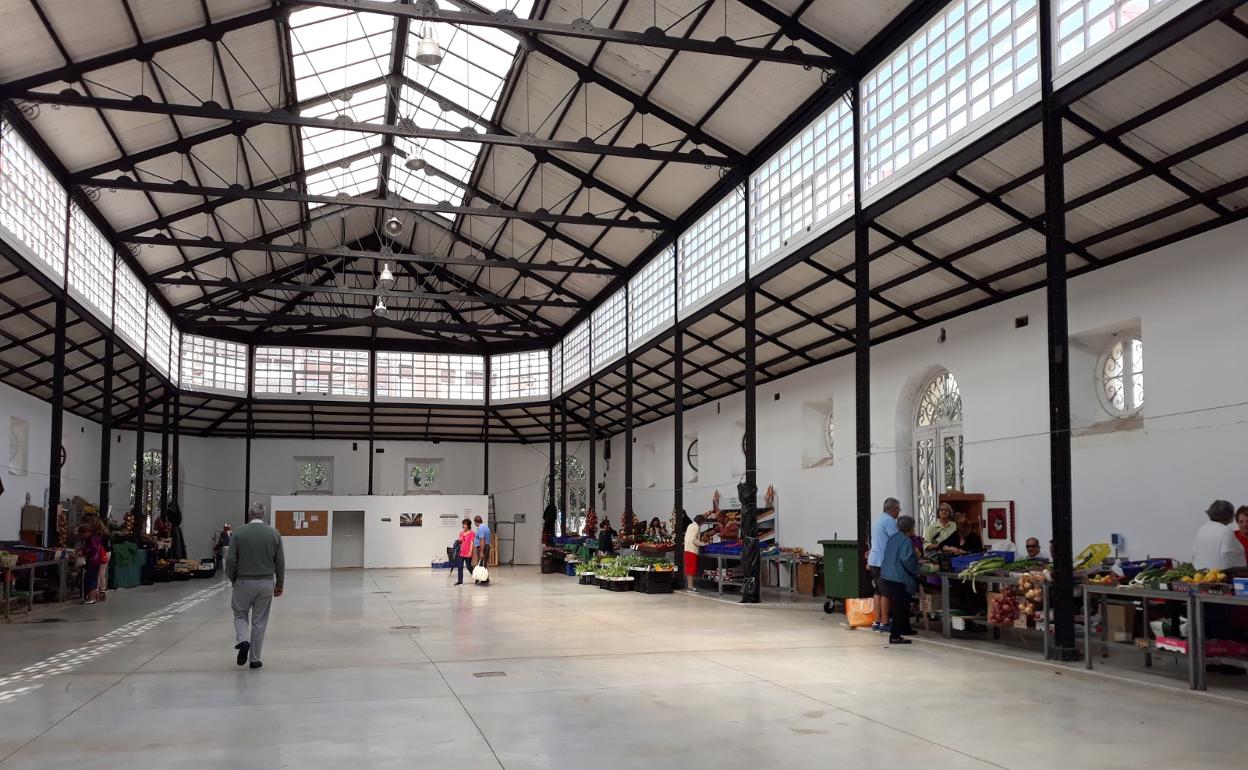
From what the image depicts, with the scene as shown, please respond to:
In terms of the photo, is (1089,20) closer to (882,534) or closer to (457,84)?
(882,534)

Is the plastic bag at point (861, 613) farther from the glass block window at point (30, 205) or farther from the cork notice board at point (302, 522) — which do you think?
the cork notice board at point (302, 522)

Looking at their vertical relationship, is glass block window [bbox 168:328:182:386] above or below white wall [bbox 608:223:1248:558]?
above

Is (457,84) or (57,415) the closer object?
(57,415)

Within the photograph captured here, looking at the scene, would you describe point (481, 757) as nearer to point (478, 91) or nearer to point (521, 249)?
point (478, 91)

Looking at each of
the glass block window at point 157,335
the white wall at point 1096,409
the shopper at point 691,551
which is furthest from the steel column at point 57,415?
the white wall at point 1096,409

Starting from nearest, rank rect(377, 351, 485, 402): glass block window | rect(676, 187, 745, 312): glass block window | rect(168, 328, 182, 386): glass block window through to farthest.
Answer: rect(676, 187, 745, 312): glass block window
rect(168, 328, 182, 386): glass block window
rect(377, 351, 485, 402): glass block window

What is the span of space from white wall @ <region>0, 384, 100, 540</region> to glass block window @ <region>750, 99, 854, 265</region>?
686 inches

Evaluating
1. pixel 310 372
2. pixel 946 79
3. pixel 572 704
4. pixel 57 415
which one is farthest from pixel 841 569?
pixel 310 372

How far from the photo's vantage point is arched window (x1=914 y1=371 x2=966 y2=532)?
17.0 metres

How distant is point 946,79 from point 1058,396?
4697mm

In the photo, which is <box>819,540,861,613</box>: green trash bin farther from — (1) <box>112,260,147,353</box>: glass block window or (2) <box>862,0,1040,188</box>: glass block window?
(1) <box>112,260,147,353</box>: glass block window

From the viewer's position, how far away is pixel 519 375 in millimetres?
35500

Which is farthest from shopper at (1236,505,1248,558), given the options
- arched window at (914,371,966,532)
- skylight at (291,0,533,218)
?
skylight at (291,0,533,218)

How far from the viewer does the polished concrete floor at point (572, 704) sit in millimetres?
5996
